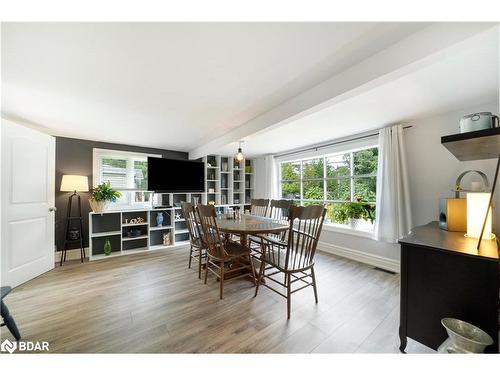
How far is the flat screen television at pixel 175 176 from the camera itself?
3.92 meters

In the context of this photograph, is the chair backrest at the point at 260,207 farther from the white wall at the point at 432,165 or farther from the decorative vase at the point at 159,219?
the white wall at the point at 432,165

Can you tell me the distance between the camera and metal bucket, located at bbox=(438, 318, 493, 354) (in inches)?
36.5

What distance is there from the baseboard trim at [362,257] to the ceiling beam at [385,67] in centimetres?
255

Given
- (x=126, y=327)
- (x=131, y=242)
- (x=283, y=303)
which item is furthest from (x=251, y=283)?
(x=131, y=242)

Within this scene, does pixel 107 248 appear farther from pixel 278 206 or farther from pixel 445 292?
pixel 445 292

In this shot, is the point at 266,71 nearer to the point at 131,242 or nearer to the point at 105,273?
the point at 105,273

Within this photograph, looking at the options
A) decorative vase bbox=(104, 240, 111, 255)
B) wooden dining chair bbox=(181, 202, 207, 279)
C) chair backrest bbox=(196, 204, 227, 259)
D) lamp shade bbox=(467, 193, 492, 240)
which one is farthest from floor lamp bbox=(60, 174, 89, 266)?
lamp shade bbox=(467, 193, 492, 240)

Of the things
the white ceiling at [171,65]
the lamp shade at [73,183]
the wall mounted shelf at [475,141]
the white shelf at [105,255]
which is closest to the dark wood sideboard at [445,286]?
the wall mounted shelf at [475,141]

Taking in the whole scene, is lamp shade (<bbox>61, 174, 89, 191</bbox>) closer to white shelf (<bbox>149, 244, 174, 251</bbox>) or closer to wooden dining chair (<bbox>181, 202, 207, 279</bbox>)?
white shelf (<bbox>149, 244, 174, 251</bbox>)
